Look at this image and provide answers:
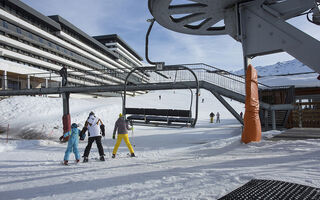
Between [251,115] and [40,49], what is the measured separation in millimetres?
53316

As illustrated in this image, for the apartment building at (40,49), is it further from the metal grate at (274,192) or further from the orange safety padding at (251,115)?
the metal grate at (274,192)

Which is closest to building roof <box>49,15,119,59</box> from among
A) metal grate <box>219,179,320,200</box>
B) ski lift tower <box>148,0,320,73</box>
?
ski lift tower <box>148,0,320,73</box>

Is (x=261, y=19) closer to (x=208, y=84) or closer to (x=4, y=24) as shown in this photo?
(x=208, y=84)

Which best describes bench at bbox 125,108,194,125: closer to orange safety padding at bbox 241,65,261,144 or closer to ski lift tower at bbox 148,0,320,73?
orange safety padding at bbox 241,65,261,144

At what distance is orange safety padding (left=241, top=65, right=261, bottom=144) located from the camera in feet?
26.3

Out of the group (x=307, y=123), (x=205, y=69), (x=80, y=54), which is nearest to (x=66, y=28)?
(x=80, y=54)

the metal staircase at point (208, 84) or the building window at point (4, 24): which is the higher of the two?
the building window at point (4, 24)

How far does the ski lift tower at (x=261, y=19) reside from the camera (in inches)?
273

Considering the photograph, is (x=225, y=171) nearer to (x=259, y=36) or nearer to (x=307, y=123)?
(x=259, y=36)

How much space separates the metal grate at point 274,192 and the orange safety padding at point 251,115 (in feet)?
14.3

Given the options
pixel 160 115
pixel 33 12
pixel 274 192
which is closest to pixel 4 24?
pixel 33 12

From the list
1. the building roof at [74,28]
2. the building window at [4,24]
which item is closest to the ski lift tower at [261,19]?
the building window at [4,24]

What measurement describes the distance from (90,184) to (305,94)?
663 inches

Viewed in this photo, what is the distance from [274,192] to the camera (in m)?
3.39
